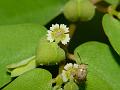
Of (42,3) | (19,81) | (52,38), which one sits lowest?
(19,81)

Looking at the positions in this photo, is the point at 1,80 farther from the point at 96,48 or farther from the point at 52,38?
the point at 96,48

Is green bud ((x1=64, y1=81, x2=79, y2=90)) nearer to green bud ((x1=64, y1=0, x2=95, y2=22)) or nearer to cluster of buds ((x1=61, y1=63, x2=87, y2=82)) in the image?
cluster of buds ((x1=61, y1=63, x2=87, y2=82))

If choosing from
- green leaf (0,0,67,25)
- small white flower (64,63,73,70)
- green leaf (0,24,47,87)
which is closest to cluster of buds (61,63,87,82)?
small white flower (64,63,73,70)

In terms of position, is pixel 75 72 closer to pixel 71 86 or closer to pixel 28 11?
pixel 71 86

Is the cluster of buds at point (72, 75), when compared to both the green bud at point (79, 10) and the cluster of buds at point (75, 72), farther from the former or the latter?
the green bud at point (79, 10)

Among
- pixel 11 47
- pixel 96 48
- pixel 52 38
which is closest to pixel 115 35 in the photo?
pixel 96 48

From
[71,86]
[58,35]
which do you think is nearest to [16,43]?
[58,35]
